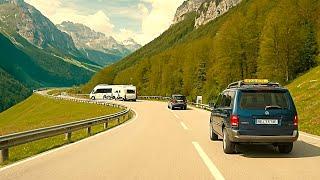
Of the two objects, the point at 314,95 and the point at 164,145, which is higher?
the point at 314,95

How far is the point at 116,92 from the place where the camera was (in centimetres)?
8412

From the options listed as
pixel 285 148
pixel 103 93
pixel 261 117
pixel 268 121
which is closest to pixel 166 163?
pixel 261 117

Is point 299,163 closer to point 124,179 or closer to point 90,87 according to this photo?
point 124,179

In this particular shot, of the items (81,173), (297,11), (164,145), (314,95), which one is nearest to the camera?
(81,173)

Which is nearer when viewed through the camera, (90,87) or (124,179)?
(124,179)

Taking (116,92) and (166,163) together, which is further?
(116,92)

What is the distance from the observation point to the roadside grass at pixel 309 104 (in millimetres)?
23047

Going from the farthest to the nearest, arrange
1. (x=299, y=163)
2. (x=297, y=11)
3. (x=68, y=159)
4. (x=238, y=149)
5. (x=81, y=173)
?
(x=297, y=11)
(x=238, y=149)
(x=68, y=159)
(x=299, y=163)
(x=81, y=173)

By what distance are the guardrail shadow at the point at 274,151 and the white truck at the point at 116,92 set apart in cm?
6465

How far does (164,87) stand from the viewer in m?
109

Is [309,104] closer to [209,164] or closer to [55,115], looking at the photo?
A: [209,164]

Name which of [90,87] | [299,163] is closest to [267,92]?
[299,163]

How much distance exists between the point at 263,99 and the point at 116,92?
72.5 meters

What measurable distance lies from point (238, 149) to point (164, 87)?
95.1 metres
